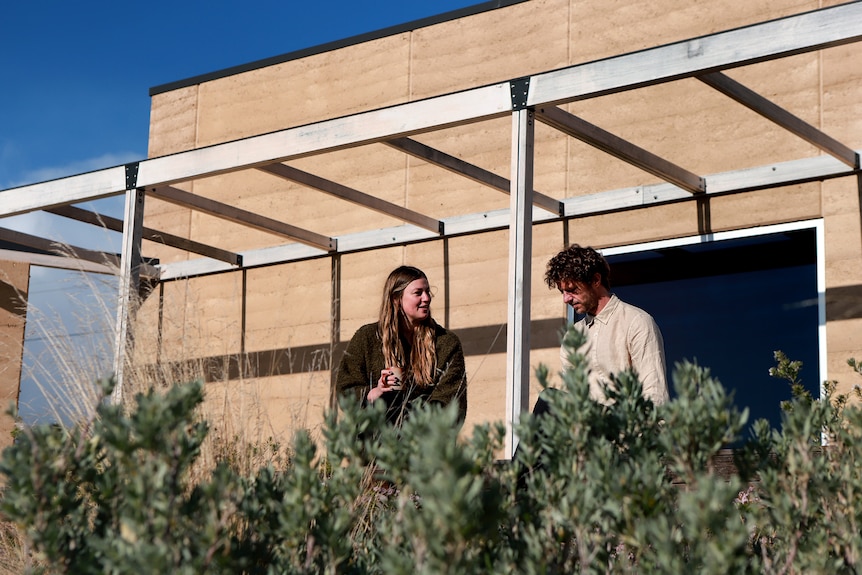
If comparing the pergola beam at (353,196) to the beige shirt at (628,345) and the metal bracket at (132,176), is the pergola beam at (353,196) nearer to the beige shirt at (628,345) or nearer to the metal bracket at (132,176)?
the metal bracket at (132,176)

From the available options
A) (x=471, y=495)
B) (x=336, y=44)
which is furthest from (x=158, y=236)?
(x=471, y=495)

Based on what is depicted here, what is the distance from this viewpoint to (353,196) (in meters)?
6.24

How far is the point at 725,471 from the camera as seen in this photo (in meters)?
3.98

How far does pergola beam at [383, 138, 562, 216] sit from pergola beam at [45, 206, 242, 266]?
221 cm

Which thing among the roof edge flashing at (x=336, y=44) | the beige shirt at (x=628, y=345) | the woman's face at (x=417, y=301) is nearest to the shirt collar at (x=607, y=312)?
the beige shirt at (x=628, y=345)

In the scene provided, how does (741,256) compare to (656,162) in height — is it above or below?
below

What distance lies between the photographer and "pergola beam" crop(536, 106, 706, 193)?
467cm

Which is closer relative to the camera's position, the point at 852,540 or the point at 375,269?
the point at 852,540

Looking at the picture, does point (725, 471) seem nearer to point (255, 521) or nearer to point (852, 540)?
point (852, 540)

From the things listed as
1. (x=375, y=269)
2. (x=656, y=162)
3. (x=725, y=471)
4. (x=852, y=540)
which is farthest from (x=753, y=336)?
(x=852, y=540)

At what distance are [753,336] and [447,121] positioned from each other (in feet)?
7.01

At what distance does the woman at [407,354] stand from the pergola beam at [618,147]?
93 centimetres

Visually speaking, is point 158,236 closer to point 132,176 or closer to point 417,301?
point 132,176

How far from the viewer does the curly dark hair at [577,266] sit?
4.39m
